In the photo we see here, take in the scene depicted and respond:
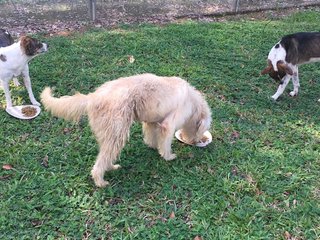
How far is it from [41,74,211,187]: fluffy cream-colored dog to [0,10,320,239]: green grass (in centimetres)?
40

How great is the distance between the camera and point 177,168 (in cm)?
406

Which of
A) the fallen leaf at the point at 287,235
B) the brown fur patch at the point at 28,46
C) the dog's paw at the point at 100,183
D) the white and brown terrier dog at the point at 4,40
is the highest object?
the brown fur patch at the point at 28,46

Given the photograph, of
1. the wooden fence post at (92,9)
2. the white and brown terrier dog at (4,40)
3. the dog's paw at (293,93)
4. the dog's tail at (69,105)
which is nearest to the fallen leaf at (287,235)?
the dog's tail at (69,105)

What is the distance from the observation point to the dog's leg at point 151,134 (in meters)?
4.00

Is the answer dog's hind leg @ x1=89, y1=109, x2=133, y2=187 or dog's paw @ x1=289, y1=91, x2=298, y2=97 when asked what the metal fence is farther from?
dog's hind leg @ x1=89, y1=109, x2=133, y2=187

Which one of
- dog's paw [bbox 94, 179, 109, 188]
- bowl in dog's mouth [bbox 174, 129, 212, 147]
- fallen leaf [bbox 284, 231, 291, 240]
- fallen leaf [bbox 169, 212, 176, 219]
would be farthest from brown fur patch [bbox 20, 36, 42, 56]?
fallen leaf [bbox 284, 231, 291, 240]

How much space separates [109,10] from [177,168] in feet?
16.5

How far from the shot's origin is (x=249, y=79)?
231 inches

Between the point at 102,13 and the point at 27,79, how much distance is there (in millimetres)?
3599

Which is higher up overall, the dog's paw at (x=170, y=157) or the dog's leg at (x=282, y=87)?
the dog's leg at (x=282, y=87)

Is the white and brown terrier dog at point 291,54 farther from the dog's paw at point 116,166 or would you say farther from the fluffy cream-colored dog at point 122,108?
the dog's paw at point 116,166

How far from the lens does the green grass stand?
3416 mm

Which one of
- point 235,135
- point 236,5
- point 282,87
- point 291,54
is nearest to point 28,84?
point 235,135

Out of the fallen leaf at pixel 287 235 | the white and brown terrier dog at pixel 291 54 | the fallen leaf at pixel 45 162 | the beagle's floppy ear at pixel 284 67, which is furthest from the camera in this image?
the white and brown terrier dog at pixel 291 54
